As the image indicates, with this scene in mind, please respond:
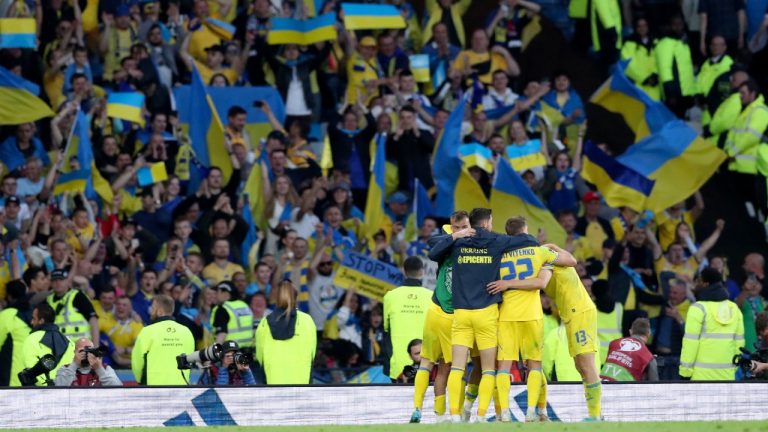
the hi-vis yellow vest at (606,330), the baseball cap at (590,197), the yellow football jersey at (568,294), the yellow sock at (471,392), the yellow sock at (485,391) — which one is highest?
the yellow football jersey at (568,294)

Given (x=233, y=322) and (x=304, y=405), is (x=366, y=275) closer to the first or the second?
(x=233, y=322)

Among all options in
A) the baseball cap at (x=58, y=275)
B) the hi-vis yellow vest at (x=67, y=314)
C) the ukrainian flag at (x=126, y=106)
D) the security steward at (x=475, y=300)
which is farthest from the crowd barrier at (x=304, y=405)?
the ukrainian flag at (x=126, y=106)

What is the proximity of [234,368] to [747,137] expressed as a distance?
8860 mm

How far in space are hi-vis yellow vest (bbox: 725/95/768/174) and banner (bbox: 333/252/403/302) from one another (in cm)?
557

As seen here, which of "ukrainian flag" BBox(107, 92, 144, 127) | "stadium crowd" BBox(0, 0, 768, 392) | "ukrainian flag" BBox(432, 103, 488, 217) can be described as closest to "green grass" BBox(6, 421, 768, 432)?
"stadium crowd" BBox(0, 0, 768, 392)

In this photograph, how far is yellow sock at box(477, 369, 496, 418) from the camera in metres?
13.7

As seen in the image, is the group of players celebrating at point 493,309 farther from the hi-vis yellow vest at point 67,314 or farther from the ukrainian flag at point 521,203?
the ukrainian flag at point 521,203

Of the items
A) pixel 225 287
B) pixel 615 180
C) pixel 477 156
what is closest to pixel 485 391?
pixel 225 287

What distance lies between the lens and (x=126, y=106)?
20.4 metres

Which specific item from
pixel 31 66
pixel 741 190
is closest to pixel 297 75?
pixel 31 66

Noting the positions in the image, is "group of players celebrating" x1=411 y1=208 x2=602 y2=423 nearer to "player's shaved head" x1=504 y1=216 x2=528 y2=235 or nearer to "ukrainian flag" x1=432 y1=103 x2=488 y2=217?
"player's shaved head" x1=504 y1=216 x2=528 y2=235

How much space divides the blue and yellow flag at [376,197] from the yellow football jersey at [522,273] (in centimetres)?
628

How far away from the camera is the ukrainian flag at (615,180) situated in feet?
69.6

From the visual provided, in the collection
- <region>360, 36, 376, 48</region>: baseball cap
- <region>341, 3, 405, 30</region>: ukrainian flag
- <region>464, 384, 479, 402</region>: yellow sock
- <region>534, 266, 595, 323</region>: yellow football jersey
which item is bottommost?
<region>464, 384, 479, 402</region>: yellow sock
